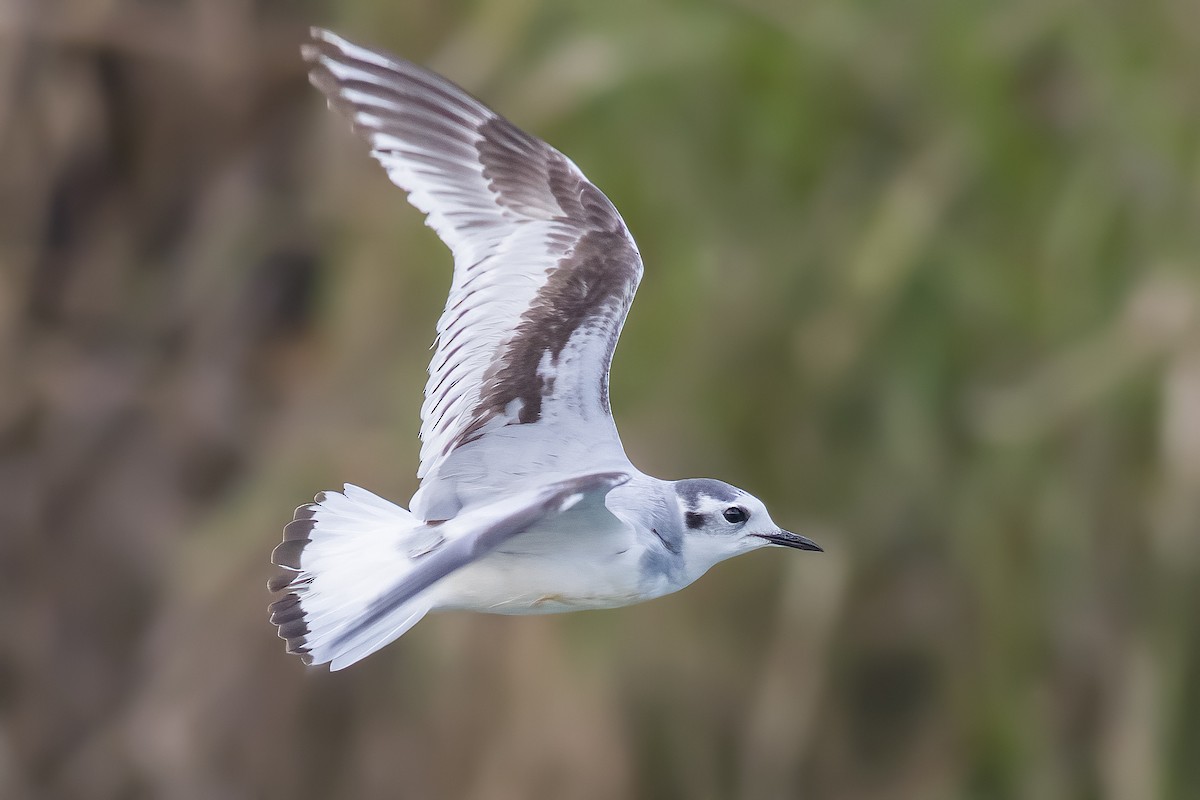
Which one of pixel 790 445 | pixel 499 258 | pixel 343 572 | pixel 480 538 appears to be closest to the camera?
pixel 480 538

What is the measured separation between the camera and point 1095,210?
10.1 ft

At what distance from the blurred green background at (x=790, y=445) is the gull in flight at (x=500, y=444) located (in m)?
0.94

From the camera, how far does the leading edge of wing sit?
1.42 metres

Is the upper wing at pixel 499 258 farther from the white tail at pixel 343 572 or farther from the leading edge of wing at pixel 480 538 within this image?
the leading edge of wing at pixel 480 538

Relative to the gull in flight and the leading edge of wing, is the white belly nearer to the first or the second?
the gull in flight

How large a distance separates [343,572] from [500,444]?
22 centimetres

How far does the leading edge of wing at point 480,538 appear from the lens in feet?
4.66

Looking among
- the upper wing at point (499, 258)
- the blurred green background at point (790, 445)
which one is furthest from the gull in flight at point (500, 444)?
the blurred green background at point (790, 445)

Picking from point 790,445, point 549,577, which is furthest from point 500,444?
point 790,445

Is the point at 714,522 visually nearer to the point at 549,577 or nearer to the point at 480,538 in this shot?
the point at 549,577

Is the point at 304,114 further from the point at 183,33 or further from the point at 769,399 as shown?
the point at 769,399

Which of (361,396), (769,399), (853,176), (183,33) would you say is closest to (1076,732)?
(769,399)

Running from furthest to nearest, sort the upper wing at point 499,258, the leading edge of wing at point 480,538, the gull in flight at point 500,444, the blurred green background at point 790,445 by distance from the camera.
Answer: the blurred green background at point 790,445, the upper wing at point 499,258, the gull in flight at point 500,444, the leading edge of wing at point 480,538

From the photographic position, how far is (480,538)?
56.6 inches
